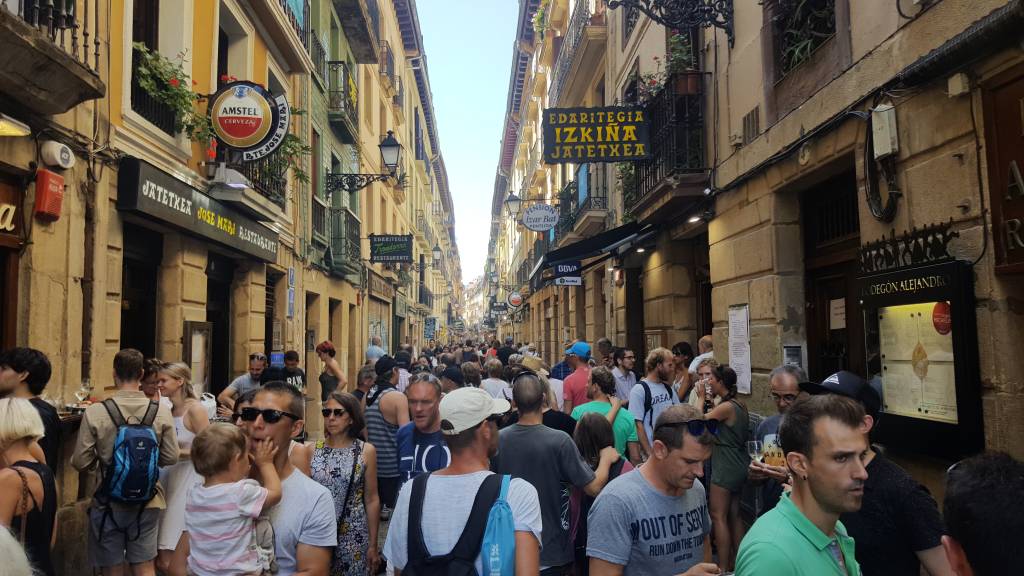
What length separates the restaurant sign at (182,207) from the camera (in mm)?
6773

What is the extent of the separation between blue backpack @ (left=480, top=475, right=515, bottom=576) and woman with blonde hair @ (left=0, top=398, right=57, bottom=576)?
216 cm

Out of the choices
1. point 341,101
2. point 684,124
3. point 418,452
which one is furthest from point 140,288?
point 341,101

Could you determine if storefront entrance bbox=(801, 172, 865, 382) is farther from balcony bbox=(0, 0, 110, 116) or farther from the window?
balcony bbox=(0, 0, 110, 116)

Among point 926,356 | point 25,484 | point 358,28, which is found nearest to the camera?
point 25,484

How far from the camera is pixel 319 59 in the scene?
→ 14930 millimetres

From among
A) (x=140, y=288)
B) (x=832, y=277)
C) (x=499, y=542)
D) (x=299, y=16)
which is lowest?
(x=499, y=542)

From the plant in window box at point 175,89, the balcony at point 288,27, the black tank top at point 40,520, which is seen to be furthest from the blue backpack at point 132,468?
the balcony at point 288,27

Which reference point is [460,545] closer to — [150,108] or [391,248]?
[150,108]

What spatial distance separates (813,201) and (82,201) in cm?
711

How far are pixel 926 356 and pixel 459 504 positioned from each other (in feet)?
11.6

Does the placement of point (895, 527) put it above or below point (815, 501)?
below

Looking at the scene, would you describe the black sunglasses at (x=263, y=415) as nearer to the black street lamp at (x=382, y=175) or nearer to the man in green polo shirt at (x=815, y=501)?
the man in green polo shirt at (x=815, y=501)

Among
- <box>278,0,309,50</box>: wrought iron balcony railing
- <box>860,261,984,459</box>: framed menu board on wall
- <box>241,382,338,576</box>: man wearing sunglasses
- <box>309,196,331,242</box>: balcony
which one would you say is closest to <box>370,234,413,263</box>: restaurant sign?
<box>309,196,331,242</box>: balcony

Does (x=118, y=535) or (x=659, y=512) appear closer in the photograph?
(x=659, y=512)
